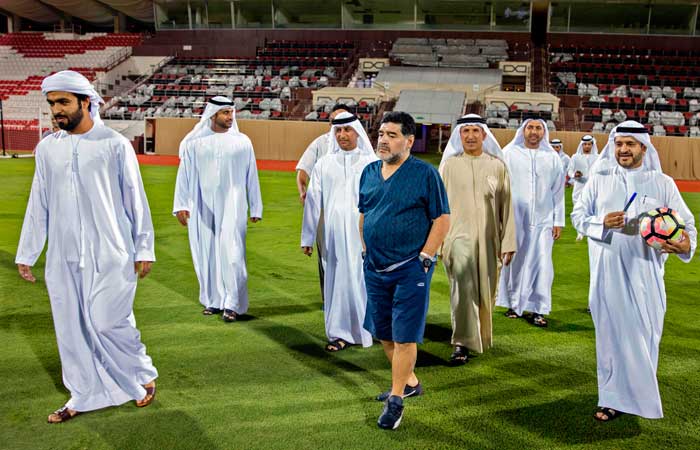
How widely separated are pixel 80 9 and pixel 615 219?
38956mm

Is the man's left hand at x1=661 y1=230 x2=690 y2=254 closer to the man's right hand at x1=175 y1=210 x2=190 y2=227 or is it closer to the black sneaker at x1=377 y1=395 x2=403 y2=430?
the black sneaker at x1=377 y1=395 x2=403 y2=430

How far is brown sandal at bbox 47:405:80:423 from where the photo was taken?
370 centimetres

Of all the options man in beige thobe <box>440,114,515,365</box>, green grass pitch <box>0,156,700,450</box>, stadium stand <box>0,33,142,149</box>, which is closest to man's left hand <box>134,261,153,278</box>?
green grass pitch <box>0,156,700,450</box>

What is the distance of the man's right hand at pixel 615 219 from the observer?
3635mm

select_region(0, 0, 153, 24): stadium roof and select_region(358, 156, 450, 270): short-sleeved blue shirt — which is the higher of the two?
select_region(0, 0, 153, 24): stadium roof

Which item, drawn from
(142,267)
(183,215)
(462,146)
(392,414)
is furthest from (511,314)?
(142,267)

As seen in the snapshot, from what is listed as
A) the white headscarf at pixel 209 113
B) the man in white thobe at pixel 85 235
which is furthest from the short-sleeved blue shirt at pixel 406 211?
the white headscarf at pixel 209 113

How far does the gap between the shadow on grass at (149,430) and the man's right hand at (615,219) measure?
2.51 m

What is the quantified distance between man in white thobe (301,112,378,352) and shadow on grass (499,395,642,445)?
152cm

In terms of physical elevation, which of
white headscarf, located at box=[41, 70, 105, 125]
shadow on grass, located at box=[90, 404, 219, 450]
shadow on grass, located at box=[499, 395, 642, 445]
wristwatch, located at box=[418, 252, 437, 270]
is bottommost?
shadow on grass, located at box=[499, 395, 642, 445]

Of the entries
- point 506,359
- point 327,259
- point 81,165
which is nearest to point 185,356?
point 327,259

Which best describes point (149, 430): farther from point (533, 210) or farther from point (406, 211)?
point (533, 210)

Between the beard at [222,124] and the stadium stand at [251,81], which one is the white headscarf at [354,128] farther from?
the stadium stand at [251,81]

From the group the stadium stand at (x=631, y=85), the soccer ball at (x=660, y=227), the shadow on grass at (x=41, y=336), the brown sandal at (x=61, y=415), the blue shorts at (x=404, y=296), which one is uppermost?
the stadium stand at (x=631, y=85)
